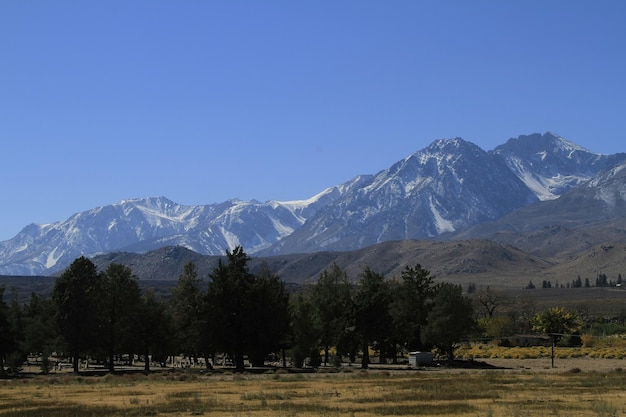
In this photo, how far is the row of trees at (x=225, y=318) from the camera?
82.7 meters

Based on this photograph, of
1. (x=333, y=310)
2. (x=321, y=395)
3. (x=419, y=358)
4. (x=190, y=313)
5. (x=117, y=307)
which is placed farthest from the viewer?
(x=333, y=310)

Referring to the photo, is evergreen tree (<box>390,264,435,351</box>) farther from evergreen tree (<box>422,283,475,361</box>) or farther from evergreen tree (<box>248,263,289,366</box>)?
evergreen tree (<box>248,263,289,366</box>)

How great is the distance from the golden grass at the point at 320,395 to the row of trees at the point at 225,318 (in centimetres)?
1297

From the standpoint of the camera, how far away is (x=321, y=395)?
4997 cm

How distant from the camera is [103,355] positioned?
8788 centimetres

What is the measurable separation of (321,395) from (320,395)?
0.06 metres

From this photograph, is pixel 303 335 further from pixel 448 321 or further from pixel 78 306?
pixel 78 306

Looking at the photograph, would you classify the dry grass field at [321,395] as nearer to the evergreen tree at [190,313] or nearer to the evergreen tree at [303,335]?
the evergreen tree at [190,313]

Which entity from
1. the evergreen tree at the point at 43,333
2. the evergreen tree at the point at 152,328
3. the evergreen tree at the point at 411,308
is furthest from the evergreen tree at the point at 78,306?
the evergreen tree at the point at 411,308

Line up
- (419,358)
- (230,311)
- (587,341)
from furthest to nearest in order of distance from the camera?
(587,341) < (419,358) < (230,311)

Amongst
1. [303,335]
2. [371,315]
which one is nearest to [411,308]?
[371,315]

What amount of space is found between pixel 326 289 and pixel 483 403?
51.9 meters

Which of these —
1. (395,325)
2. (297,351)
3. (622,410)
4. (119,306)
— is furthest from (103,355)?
(622,410)

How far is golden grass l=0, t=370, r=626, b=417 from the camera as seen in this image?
40969mm
